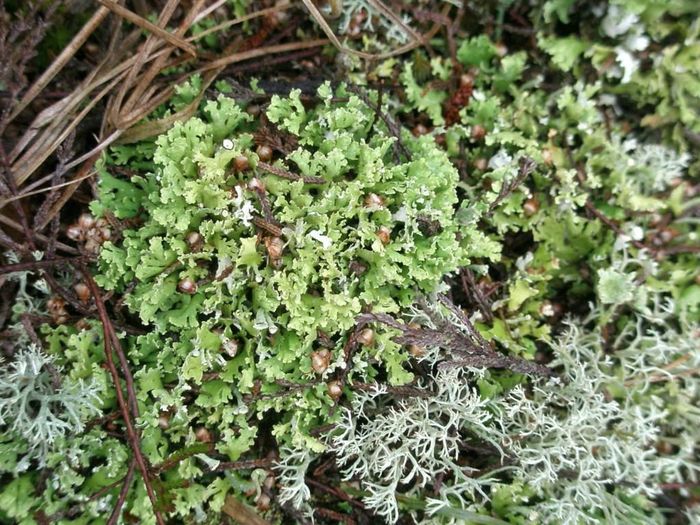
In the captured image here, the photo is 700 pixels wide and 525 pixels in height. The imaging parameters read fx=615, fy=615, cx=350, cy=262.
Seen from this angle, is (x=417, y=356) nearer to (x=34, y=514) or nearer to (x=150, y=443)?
(x=150, y=443)

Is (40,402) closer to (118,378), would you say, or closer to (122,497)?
(118,378)

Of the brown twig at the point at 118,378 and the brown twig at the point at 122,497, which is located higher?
the brown twig at the point at 118,378

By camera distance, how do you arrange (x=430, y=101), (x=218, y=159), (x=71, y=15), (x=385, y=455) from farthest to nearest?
1. (x=430, y=101)
2. (x=71, y=15)
3. (x=385, y=455)
4. (x=218, y=159)

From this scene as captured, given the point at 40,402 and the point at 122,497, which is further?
the point at 40,402

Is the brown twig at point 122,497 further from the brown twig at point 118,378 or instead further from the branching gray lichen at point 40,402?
the branching gray lichen at point 40,402

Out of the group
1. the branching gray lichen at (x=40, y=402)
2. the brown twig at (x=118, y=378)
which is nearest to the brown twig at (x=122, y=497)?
the brown twig at (x=118, y=378)

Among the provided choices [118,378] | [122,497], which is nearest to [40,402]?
[118,378]

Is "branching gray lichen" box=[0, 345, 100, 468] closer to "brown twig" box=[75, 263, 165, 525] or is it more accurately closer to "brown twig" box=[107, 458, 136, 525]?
"brown twig" box=[75, 263, 165, 525]

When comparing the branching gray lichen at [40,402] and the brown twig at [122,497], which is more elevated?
the branching gray lichen at [40,402]

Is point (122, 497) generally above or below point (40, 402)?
below

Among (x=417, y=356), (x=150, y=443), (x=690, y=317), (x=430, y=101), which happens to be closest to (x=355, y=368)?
(x=417, y=356)

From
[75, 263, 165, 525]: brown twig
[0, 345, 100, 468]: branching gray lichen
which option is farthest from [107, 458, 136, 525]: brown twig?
[0, 345, 100, 468]: branching gray lichen
